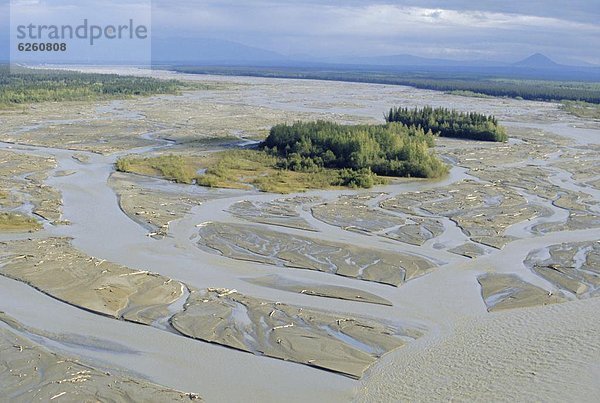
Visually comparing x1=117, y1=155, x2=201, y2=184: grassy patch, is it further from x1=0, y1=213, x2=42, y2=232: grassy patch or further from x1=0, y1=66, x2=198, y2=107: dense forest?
x1=0, y1=66, x2=198, y2=107: dense forest

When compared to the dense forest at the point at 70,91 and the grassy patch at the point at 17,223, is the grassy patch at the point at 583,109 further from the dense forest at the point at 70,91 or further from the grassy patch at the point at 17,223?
the grassy patch at the point at 17,223

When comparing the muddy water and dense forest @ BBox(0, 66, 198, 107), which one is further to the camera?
dense forest @ BBox(0, 66, 198, 107)

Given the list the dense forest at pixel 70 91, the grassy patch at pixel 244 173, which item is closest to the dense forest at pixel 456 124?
the grassy patch at pixel 244 173

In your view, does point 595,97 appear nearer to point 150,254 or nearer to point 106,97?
point 106,97

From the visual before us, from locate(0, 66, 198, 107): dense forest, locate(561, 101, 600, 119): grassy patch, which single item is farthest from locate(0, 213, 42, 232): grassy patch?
locate(561, 101, 600, 119): grassy patch

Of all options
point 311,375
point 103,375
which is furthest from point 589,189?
point 103,375

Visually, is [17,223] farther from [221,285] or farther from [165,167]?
[165,167]
